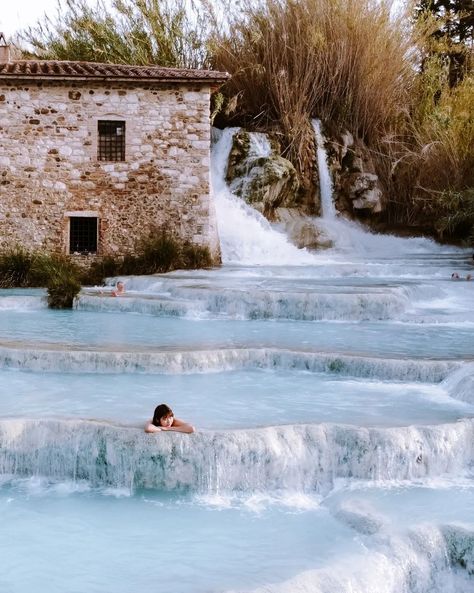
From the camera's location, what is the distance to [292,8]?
1989 cm

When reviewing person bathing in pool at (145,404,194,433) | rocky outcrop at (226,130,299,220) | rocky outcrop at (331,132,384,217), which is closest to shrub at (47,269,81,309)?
person bathing in pool at (145,404,194,433)

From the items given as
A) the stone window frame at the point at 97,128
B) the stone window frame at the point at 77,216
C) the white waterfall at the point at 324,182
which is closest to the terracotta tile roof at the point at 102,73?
the stone window frame at the point at 97,128

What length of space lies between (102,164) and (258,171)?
4.29m

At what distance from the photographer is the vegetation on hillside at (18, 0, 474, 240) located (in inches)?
763

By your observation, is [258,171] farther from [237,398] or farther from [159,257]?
[237,398]

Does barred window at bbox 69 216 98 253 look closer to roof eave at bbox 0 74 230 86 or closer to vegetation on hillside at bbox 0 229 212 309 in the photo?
vegetation on hillside at bbox 0 229 212 309

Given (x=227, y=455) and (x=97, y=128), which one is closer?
(x=227, y=455)

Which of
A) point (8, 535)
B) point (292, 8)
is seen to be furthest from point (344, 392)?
point (292, 8)

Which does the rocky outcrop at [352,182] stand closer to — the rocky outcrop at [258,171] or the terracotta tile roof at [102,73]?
the rocky outcrop at [258,171]

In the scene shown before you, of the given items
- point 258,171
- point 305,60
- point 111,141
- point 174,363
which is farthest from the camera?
point 305,60

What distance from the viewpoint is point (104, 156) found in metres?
15.5

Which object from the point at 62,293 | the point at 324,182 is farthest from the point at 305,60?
the point at 62,293

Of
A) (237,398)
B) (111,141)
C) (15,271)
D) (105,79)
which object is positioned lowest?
(237,398)

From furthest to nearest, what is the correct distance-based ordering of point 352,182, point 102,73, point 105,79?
point 352,182 → point 105,79 → point 102,73
